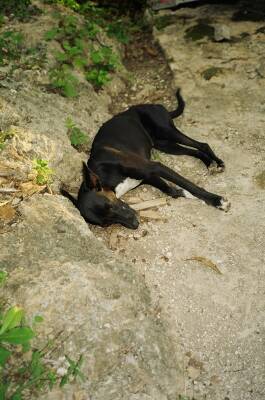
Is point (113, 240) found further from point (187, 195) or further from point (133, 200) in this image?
point (187, 195)

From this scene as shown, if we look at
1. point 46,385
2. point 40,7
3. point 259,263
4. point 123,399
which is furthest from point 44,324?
point 40,7

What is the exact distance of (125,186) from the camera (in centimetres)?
594

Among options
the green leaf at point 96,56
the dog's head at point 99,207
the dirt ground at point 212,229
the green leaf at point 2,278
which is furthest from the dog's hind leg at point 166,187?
the green leaf at point 96,56

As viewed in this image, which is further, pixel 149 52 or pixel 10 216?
pixel 149 52

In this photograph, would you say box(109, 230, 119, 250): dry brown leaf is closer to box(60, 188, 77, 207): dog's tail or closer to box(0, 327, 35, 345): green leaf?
box(60, 188, 77, 207): dog's tail

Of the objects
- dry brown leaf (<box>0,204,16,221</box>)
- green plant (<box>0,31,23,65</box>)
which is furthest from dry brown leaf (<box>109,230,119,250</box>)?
green plant (<box>0,31,23,65</box>)

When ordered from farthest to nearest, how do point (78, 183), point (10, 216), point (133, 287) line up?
point (78, 183)
point (10, 216)
point (133, 287)

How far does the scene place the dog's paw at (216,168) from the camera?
20.4ft

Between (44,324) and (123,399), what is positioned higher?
(44,324)

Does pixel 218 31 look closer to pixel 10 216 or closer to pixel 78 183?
pixel 78 183

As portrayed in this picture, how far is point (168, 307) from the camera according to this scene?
456cm

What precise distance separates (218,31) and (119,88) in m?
2.28

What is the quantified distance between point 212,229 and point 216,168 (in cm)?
119

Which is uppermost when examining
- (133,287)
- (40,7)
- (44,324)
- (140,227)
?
(40,7)
